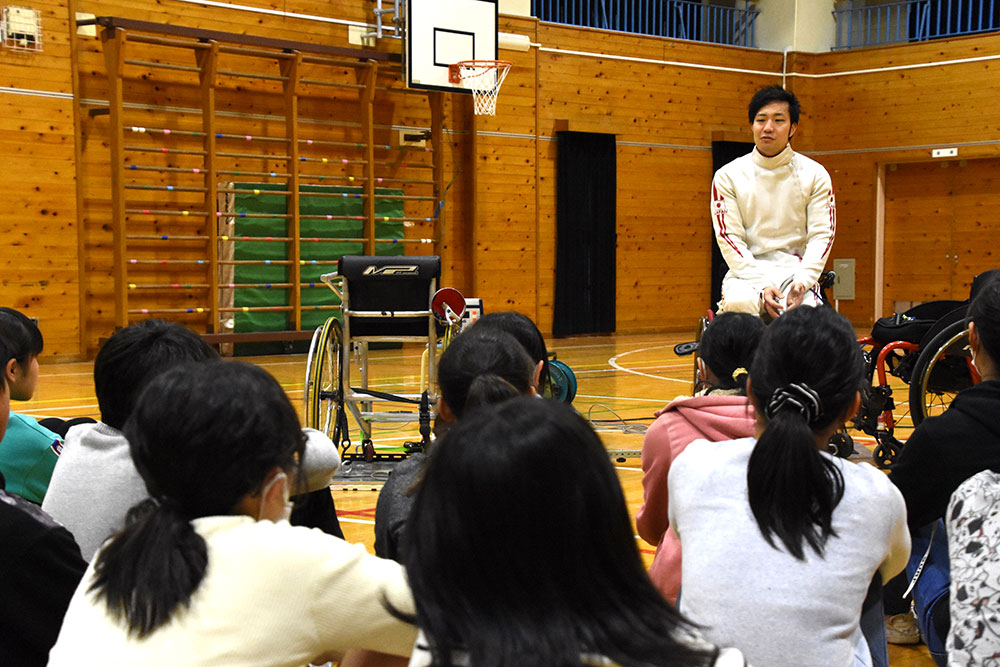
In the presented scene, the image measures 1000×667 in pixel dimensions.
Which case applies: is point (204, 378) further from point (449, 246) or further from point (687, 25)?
point (687, 25)

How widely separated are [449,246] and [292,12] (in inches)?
97.3

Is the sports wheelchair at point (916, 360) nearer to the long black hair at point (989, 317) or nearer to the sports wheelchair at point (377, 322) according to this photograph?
the sports wheelchair at point (377, 322)

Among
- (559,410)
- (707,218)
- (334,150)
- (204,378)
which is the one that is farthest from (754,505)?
(707,218)

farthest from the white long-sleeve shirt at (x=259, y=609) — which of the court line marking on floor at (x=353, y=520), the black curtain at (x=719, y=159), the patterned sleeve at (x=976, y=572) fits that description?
the black curtain at (x=719, y=159)

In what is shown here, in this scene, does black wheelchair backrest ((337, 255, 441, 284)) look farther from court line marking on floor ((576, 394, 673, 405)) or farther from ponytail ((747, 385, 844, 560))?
ponytail ((747, 385, 844, 560))

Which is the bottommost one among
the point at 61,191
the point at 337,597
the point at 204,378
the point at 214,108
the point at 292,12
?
the point at 337,597

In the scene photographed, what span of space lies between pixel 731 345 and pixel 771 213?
1.67 m

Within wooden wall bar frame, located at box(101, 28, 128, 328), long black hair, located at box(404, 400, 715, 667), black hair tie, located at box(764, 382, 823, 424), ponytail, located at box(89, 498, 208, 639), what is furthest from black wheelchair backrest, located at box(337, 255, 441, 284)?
wooden wall bar frame, located at box(101, 28, 128, 328)

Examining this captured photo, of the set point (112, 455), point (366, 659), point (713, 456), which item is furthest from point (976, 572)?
point (112, 455)

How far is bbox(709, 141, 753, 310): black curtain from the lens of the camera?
35.1 ft

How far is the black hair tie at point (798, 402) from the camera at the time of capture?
1.35 meters

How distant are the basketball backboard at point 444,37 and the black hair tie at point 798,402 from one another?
711 centimetres

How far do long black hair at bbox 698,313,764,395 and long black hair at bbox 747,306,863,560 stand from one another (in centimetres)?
73

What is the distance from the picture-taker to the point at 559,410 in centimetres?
80
